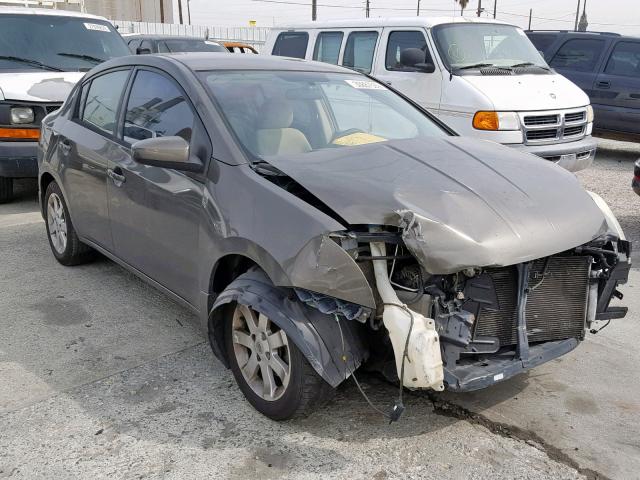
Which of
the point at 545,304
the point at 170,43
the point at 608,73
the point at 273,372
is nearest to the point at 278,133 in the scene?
the point at 273,372

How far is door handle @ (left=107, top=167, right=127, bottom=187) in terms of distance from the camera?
4.11 m

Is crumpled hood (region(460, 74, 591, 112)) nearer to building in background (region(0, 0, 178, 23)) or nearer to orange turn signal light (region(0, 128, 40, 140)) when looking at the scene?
orange turn signal light (region(0, 128, 40, 140))

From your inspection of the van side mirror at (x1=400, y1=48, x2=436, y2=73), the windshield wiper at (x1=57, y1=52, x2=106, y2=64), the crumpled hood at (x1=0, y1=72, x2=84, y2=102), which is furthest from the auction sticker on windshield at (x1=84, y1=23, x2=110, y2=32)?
the van side mirror at (x1=400, y1=48, x2=436, y2=73)

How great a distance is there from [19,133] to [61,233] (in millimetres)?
2239

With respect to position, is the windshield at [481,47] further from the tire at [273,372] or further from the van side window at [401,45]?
the tire at [273,372]

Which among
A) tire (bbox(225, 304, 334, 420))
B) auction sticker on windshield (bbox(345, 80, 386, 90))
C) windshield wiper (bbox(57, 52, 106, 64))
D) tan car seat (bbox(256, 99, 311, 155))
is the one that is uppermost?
auction sticker on windshield (bbox(345, 80, 386, 90))

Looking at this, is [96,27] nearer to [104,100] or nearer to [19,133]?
[19,133]

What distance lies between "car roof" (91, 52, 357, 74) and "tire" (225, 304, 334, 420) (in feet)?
5.08

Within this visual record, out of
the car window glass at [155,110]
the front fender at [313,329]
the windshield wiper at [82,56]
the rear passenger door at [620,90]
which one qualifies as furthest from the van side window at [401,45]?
the front fender at [313,329]

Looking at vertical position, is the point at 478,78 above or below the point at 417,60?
below

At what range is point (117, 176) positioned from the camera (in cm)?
414

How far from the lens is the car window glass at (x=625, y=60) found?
10469mm

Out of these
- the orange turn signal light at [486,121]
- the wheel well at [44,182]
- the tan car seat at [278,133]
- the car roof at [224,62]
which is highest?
the car roof at [224,62]

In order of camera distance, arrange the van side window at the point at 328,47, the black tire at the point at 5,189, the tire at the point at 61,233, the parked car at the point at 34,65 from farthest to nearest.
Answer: the van side window at the point at 328,47 → the black tire at the point at 5,189 → the parked car at the point at 34,65 → the tire at the point at 61,233
